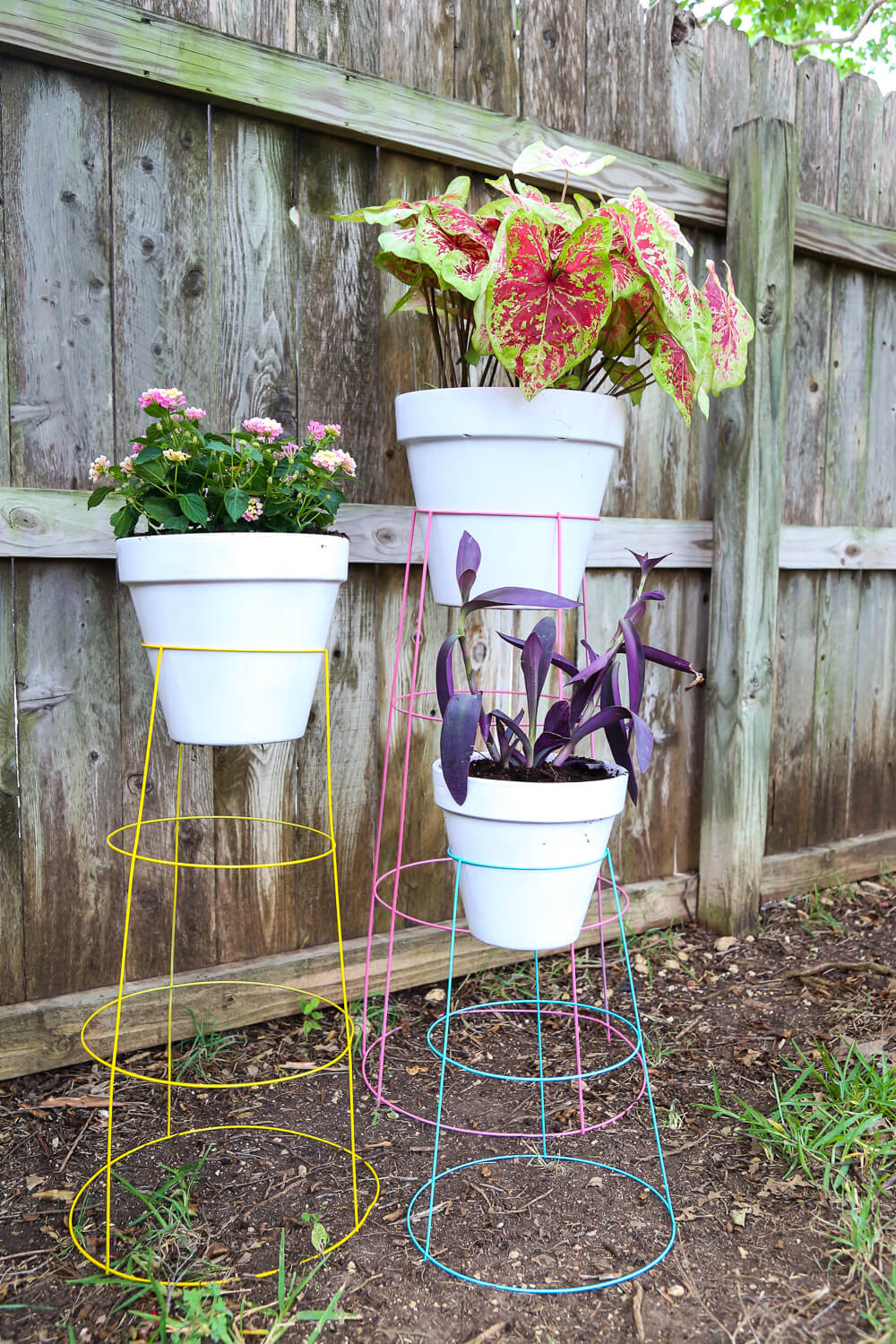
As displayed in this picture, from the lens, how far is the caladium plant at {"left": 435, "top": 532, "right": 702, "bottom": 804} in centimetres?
124

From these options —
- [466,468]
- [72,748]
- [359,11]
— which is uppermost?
[359,11]

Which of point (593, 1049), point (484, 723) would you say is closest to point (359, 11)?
point (484, 723)

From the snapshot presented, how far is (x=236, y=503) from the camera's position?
1.30 metres

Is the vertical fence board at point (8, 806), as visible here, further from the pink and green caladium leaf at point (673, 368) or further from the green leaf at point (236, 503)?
the pink and green caladium leaf at point (673, 368)

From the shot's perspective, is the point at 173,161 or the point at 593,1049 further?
the point at 593,1049

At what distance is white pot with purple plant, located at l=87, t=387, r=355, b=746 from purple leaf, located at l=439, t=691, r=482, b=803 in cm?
25

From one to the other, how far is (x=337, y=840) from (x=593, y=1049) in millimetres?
614

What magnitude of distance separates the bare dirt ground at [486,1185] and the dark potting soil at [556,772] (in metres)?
0.48

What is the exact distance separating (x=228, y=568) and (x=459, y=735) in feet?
1.18

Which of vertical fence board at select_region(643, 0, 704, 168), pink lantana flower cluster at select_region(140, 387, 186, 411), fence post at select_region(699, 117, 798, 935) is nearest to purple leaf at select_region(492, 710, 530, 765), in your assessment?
pink lantana flower cluster at select_region(140, 387, 186, 411)

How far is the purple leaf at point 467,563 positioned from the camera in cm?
130

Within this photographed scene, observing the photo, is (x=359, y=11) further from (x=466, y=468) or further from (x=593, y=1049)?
(x=593, y=1049)

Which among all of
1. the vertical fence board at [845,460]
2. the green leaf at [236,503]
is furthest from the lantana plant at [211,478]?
the vertical fence board at [845,460]

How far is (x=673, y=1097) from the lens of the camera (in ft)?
5.43
